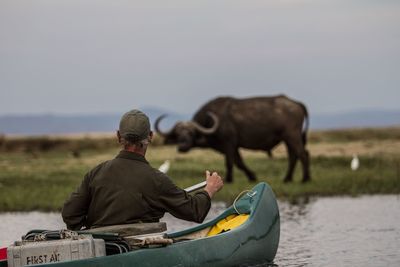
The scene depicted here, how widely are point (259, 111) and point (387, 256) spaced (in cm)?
1451

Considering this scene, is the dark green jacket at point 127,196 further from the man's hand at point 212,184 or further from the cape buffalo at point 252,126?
the cape buffalo at point 252,126

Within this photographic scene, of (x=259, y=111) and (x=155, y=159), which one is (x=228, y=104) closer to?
(x=259, y=111)

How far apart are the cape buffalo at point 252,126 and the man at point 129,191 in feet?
57.3

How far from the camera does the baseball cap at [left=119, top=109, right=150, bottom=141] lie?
1129 centimetres

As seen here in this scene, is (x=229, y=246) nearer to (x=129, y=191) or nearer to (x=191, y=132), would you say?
(x=129, y=191)

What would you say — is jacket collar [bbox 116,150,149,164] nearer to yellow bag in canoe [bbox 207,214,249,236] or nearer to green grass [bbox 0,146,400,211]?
yellow bag in canoe [bbox 207,214,249,236]

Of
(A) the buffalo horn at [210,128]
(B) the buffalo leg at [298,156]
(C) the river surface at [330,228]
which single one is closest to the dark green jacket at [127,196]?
(C) the river surface at [330,228]

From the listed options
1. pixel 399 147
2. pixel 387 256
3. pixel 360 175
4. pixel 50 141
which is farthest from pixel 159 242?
pixel 50 141

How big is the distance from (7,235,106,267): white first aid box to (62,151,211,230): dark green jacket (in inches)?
27.1

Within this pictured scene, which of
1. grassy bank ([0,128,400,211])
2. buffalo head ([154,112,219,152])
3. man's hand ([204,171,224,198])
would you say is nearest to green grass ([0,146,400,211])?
grassy bank ([0,128,400,211])

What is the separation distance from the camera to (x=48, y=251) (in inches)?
424

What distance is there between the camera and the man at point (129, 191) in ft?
37.5

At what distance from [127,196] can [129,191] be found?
0.19ft

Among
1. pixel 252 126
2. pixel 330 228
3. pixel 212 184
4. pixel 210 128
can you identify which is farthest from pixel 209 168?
pixel 212 184
